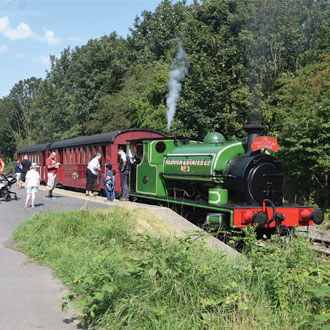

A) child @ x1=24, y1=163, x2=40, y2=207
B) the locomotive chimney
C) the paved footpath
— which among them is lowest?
the paved footpath

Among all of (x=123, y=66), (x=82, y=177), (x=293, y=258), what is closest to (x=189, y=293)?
(x=293, y=258)

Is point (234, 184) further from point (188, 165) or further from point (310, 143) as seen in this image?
point (310, 143)

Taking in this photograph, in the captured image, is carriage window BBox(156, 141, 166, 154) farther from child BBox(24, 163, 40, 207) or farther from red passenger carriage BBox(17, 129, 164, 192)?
red passenger carriage BBox(17, 129, 164, 192)

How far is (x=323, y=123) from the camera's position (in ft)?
44.8

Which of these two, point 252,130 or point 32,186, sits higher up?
point 252,130

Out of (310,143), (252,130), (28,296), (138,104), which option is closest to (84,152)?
(310,143)

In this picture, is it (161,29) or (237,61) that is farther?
(161,29)

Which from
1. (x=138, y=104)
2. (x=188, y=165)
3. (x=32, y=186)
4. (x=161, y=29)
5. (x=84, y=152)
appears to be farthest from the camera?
(x=161, y=29)

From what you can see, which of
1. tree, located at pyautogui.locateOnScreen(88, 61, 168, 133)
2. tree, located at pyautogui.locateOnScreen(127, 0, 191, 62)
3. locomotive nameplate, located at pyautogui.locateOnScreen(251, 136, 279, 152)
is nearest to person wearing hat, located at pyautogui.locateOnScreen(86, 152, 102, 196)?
locomotive nameplate, located at pyautogui.locateOnScreen(251, 136, 279, 152)

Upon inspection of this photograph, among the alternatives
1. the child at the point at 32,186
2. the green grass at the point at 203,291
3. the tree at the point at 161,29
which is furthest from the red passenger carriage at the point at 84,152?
the tree at the point at 161,29

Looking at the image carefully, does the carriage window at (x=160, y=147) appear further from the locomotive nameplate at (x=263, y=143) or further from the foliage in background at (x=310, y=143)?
the foliage in background at (x=310, y=143)

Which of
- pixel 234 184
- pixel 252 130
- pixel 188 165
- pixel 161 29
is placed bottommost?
pixel 234 184

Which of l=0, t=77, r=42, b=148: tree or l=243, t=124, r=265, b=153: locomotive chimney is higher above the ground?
l=0, t=77, r=42, b=148: tree

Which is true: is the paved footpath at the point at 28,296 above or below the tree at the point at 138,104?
below
